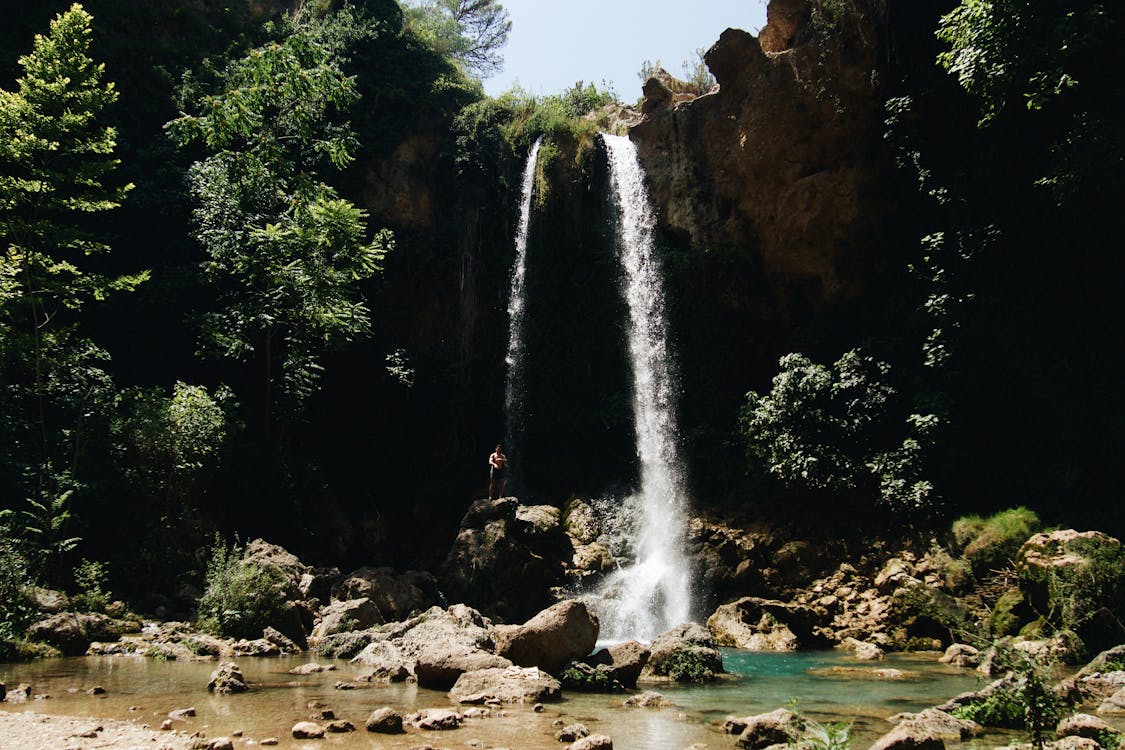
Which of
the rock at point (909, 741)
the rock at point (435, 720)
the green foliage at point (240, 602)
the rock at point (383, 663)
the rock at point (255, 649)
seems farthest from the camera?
the green foliage at point (240, 602)

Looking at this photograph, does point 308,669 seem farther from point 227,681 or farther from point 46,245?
point 46,245

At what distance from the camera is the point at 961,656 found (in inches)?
424

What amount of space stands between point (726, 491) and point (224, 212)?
13.7 metres

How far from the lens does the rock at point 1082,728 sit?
208 inches

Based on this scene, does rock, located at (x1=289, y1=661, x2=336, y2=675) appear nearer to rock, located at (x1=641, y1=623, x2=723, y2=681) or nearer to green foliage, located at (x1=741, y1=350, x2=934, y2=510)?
rock, located at (x1=641, y1=623, x2=723, y2=681)

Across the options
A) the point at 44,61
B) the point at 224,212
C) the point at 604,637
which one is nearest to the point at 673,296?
the point at 604,637

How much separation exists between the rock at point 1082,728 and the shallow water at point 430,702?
4.45 ft

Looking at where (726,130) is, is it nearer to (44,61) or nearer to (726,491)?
(726,491)

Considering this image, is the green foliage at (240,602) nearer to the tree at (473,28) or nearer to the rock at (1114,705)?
the rock at (1114,705)

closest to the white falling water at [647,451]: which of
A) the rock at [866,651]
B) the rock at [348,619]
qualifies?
the rock at [866,651]

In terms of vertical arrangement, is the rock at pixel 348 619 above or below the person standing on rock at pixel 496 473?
below

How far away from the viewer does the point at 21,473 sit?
12.2 m

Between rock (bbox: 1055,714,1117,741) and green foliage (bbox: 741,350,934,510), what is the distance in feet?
31.1

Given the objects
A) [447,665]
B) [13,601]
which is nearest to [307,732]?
[447,665]
